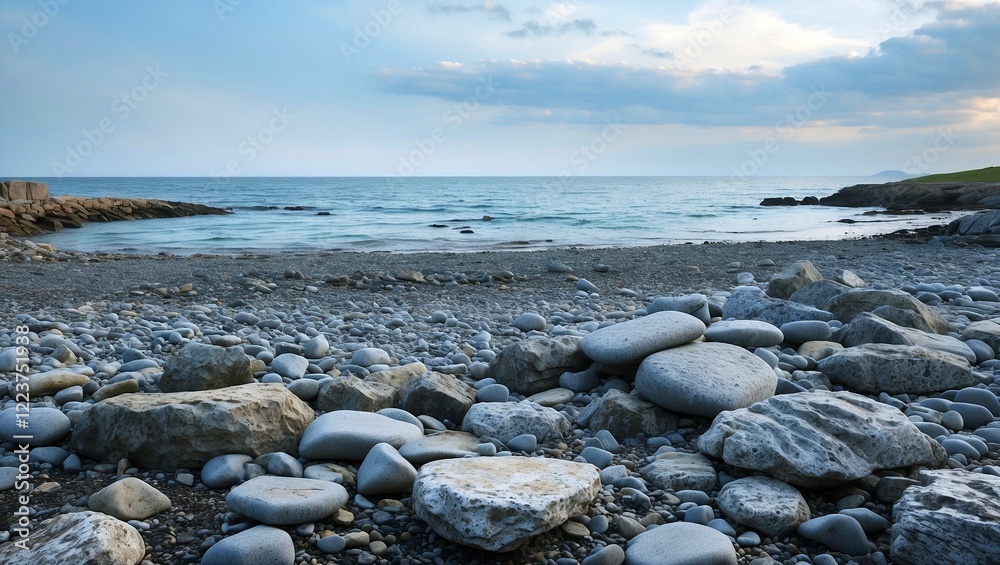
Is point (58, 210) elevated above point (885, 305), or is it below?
below

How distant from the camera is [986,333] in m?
4.84

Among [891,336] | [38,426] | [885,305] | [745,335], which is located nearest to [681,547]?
[745,335]

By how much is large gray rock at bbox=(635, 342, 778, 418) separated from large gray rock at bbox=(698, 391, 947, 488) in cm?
34

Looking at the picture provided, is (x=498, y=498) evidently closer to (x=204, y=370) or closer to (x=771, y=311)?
(x=204, y=370)

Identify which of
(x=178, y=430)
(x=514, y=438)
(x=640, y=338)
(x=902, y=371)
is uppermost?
(x=640, y=338)

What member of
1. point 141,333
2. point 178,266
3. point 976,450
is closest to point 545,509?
point 976,450

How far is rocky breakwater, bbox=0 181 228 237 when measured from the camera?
21734mm

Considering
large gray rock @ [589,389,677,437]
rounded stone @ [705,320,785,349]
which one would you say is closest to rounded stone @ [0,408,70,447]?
large gray rock @ [589,389,677,437]

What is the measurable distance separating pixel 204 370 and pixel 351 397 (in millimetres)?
870

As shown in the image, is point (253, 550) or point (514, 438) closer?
point (253, 550)

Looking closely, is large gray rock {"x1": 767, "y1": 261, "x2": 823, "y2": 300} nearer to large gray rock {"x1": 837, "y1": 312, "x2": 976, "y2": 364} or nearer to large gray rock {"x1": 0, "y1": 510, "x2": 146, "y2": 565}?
large gray rock {"x1": 837, "y1": 312, "x2": 976, "y2": 364}

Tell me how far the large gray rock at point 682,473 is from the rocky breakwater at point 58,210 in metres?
22.9

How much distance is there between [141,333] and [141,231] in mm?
20900

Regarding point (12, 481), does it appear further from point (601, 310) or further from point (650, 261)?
point (650, 261)
